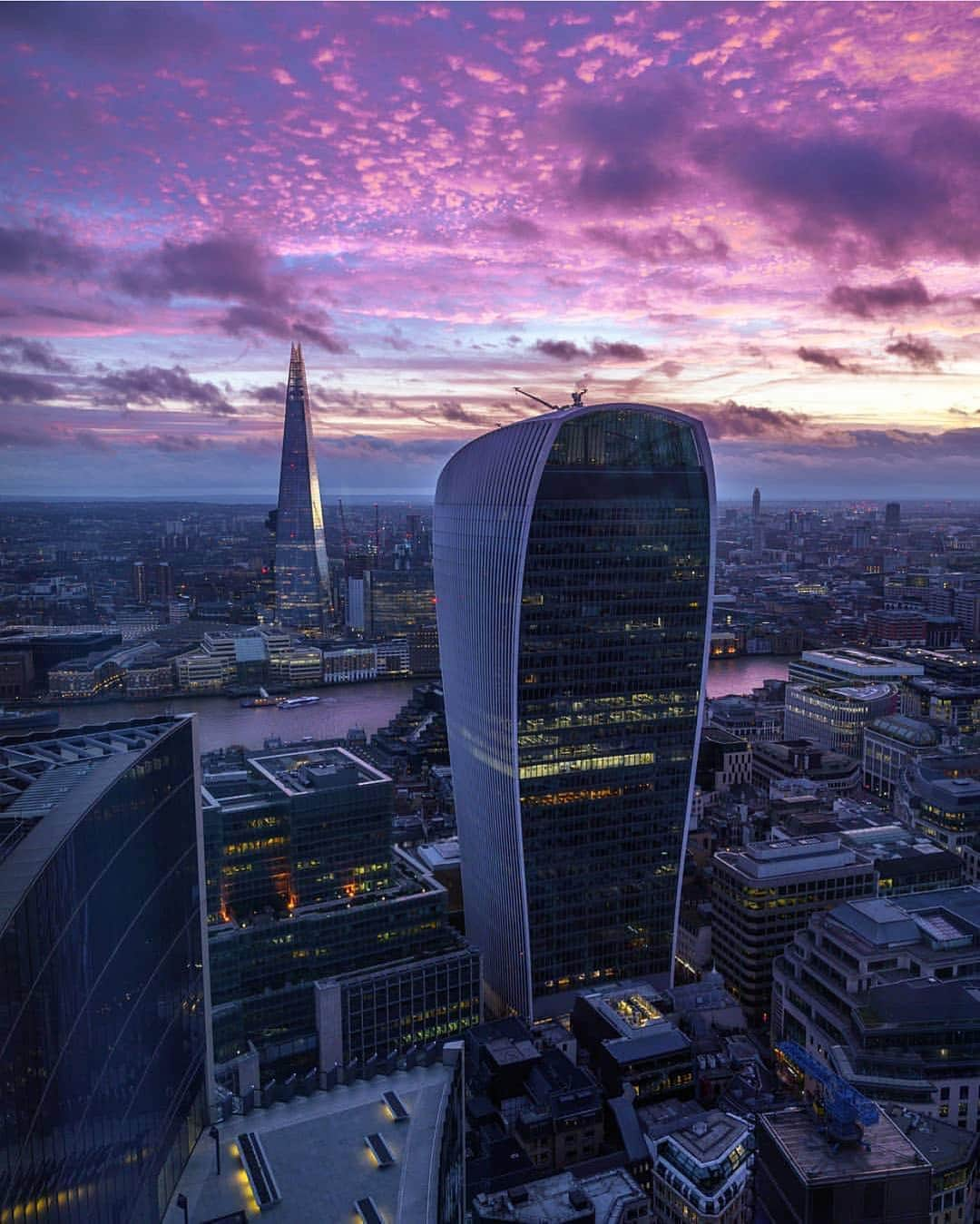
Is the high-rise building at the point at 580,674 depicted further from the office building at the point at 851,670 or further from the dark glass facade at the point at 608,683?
the office building at the point at 851,670

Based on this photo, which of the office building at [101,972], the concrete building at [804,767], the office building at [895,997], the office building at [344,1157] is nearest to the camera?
the office building at [101,972]

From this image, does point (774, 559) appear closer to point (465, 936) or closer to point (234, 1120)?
point (465, 936)

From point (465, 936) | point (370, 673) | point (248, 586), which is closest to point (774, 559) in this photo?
point (370, 673)

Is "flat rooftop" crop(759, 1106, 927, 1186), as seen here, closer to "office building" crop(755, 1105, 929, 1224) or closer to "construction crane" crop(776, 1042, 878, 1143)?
"office building" crop(755, 1105, 929, 1224)

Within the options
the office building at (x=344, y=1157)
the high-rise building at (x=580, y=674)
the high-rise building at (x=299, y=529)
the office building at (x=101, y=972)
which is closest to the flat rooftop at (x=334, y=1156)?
the office building at (x=344, y=1157)

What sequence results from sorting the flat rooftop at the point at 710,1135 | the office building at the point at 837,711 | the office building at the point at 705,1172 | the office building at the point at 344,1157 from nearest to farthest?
the office building at the point at 344,1157 < the office building at the point at 705,1172 < the flat rooftop at the point at 710,1135 < the office building at the point at 837,711

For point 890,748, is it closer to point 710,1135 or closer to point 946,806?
point 946,806

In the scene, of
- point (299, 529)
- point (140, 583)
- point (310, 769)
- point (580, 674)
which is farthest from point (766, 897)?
point (299, 529)
